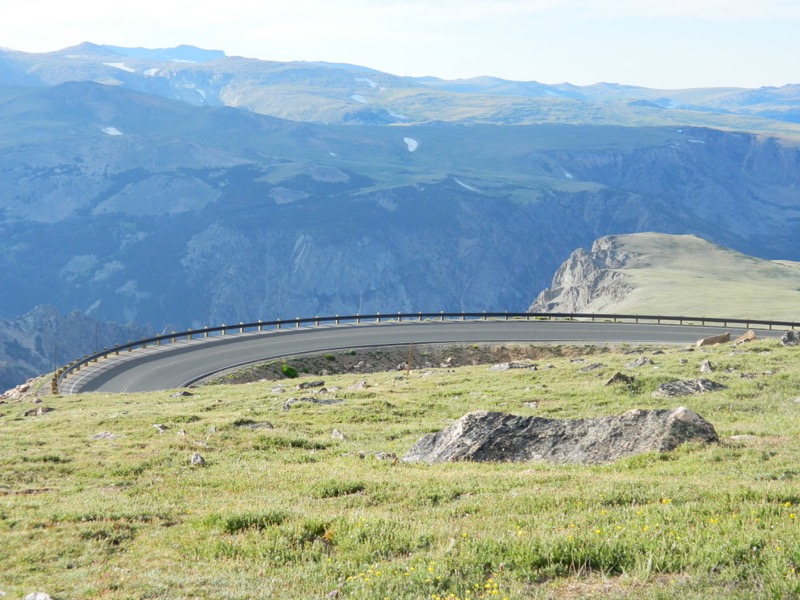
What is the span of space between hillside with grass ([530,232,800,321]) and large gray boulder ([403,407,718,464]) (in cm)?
7398

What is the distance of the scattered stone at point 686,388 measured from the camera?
27641 millimetres

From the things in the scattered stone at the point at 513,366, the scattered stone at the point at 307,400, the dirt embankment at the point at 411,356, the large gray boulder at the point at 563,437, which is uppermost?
the large gray boulder at the point at 563,437

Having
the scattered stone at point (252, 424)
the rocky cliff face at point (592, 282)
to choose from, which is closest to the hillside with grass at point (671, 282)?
the rocky cliff face at point (592, 282)

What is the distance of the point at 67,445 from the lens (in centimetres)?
2278

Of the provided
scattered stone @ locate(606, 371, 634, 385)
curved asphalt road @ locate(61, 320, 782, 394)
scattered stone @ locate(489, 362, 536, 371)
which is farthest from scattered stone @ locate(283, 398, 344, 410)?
curved asphalt road @ locate(61, 320, 782, 394)

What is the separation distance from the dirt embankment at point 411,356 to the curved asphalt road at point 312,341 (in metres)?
1.57

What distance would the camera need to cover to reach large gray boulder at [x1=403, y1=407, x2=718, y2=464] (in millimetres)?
17484

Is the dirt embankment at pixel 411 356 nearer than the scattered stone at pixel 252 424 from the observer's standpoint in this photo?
No

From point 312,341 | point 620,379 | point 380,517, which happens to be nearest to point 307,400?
point 620,379

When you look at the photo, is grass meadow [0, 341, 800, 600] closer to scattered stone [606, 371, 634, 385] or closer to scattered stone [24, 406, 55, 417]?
scattered stone [606, 371, 634, 385]

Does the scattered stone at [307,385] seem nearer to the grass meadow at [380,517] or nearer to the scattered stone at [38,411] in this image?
the scattered stone at [38,411]

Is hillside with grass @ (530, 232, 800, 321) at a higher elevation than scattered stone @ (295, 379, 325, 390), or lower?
lower

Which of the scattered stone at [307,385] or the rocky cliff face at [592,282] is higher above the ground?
the scattered stone at [307,385]

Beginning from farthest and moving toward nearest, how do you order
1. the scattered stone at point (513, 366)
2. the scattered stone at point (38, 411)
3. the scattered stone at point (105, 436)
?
the scattered stone at point (513, 366)
the scattered stone at point (38, 411)
the scattered stone at point (105, 436)
